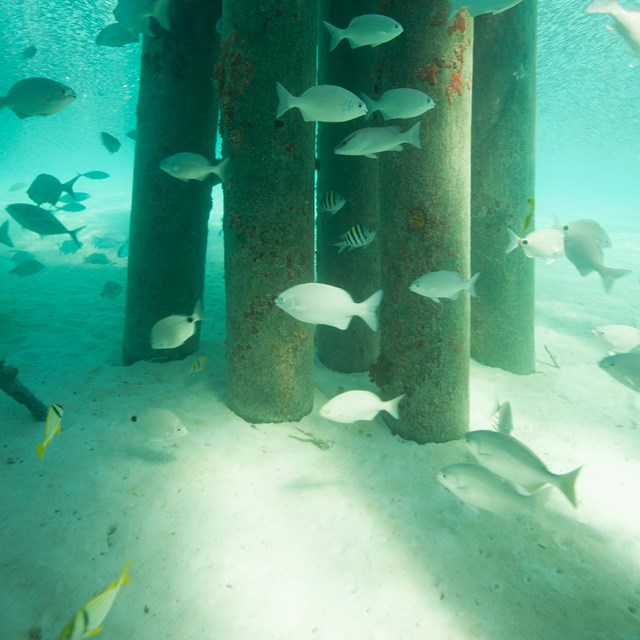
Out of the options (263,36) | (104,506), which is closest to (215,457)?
(104,506)

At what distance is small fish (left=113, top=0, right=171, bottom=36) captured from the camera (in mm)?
4355

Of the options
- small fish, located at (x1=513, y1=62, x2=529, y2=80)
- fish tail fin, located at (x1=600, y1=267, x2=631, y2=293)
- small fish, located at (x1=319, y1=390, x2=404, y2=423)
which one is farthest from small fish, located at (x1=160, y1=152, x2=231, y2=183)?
fish tail fin, located at (x1=600, y1=267, x2=631, y2=293)

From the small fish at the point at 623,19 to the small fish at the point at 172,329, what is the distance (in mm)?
4438

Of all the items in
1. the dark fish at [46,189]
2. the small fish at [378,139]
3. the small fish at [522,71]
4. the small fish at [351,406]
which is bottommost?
the small fish at [351,406]

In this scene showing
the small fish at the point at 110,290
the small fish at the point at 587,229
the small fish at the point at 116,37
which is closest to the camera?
the small fish at the point at 587,229

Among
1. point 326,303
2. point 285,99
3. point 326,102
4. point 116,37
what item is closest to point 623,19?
point 326,102

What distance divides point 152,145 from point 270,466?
427 centimetres

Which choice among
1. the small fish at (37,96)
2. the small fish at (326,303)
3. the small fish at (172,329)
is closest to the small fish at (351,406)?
the small fish at (326,303)

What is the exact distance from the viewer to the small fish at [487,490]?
2.48m

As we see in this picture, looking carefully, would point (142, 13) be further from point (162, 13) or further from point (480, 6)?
point (480, 6)

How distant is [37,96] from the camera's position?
4.12m

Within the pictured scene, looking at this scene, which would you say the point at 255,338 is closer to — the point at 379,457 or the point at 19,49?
the point at 379,457

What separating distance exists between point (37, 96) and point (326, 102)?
11.2 ft

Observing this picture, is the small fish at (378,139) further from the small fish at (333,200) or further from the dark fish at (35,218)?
the dark fish at (35,218)
